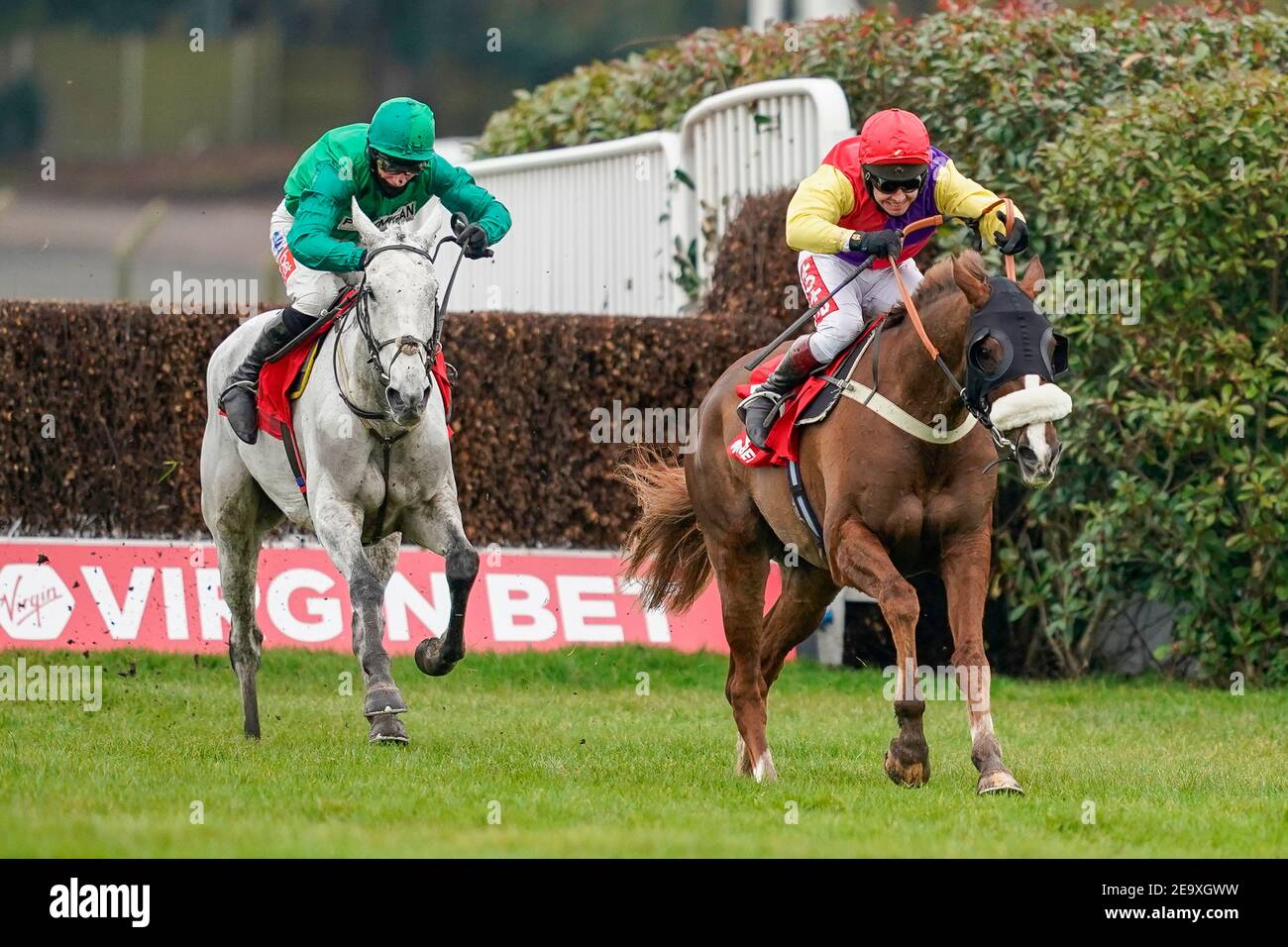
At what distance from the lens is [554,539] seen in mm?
12086

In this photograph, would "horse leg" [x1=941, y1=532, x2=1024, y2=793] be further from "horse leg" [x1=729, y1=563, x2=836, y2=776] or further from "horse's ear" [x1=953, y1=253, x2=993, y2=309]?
"horse leg" [x1=729, y1=563, x2=836, y2=776]

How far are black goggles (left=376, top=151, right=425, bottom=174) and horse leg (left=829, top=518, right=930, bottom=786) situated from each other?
2.39m

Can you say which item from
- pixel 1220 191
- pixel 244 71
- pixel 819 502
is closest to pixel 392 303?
pixel 819 502

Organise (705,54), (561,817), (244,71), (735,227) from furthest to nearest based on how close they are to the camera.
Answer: (244,71) → (705,54) → (735,227) → (561,817)

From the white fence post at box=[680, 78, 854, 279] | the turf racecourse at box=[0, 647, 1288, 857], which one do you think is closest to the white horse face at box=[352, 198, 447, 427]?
the turf racecourse at box=[0, 647, 1288, 857]

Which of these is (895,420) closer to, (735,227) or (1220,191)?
(1220,191)

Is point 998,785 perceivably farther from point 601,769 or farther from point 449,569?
point 449,569

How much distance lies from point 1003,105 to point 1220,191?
187 cm

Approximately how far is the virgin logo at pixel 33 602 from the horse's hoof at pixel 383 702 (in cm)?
342

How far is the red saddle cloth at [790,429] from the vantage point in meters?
7.65

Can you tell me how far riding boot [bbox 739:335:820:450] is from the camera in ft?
25.3

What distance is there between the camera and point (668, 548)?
8.93 meters

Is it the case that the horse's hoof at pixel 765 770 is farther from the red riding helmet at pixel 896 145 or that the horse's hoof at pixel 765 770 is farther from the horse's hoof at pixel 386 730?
the red riding helmet at pixel 896 145
